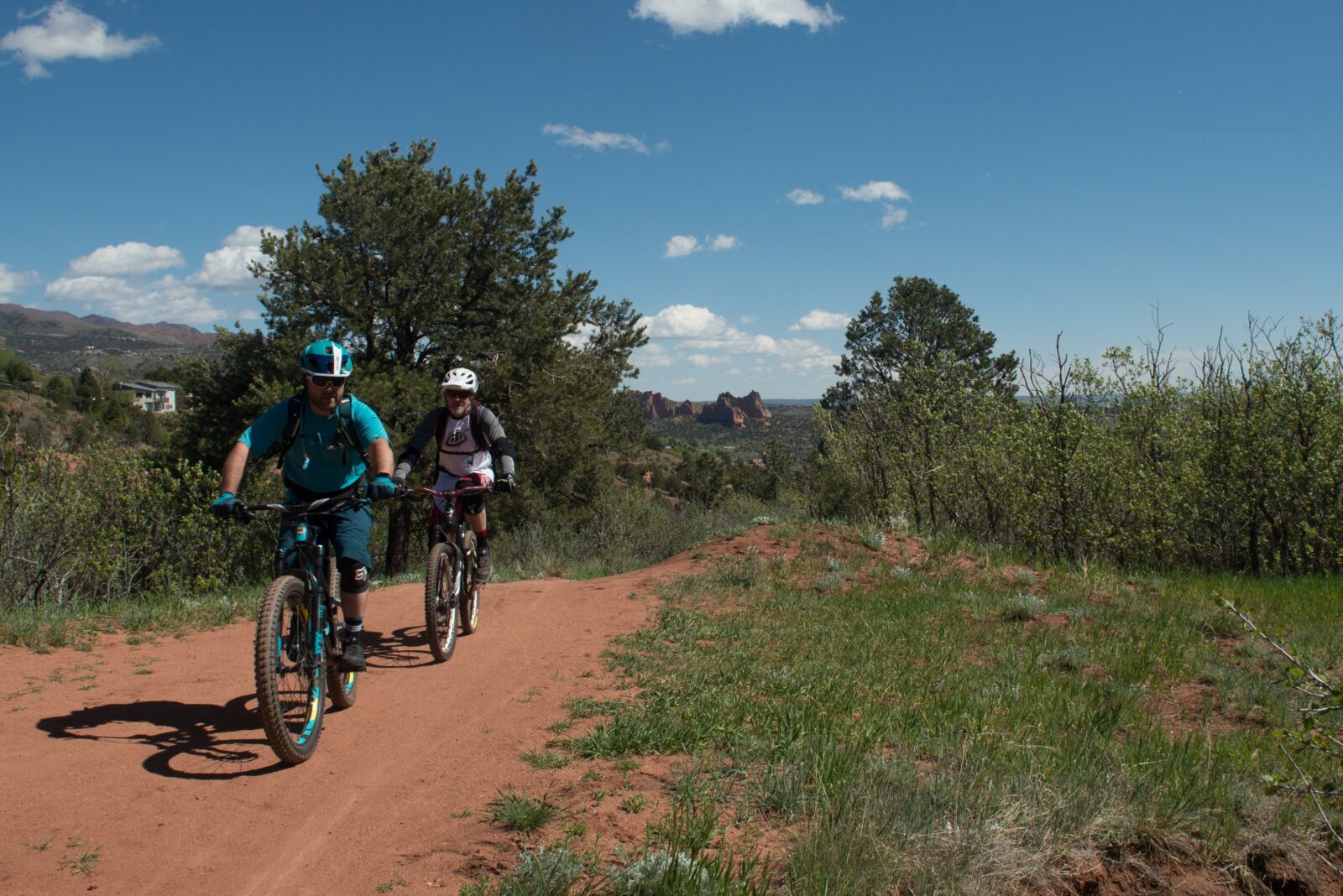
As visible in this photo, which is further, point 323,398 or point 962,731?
point 323,398

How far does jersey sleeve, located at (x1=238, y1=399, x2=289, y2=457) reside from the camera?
4652 millimetres

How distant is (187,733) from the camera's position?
452 cm

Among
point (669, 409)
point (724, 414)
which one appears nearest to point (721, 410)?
point (724, 414)

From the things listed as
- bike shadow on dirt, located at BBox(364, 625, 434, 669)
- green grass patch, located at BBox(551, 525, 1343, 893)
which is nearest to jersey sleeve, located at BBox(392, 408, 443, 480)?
bike shadow on dirt, located at BBox(364, 625, 434, 669)

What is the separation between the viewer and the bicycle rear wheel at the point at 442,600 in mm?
5938

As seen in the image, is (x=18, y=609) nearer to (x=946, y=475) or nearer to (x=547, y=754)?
(x=547, y=754)

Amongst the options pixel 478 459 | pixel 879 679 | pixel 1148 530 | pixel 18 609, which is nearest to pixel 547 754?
pixel 879 679

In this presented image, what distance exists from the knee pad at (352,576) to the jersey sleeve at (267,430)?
2.51 feet

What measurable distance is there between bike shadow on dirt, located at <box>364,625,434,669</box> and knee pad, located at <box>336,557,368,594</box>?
1247 mm

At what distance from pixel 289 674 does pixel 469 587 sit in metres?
2.64

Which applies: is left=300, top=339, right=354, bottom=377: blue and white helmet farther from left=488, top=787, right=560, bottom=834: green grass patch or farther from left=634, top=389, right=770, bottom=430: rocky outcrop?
left=634, top=389, right=770, bottom=430: rocky outcrop

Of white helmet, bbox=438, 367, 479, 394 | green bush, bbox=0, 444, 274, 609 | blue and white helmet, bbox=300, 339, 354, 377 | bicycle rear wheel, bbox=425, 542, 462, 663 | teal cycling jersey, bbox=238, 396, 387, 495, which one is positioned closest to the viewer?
blue and white helmet, bbox=300, 339, 354, 377

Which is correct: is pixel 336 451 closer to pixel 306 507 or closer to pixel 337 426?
pixel 337 426

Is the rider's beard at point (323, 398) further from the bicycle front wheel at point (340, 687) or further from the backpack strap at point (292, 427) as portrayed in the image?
the bicycle front wheel at point (340, 687)
